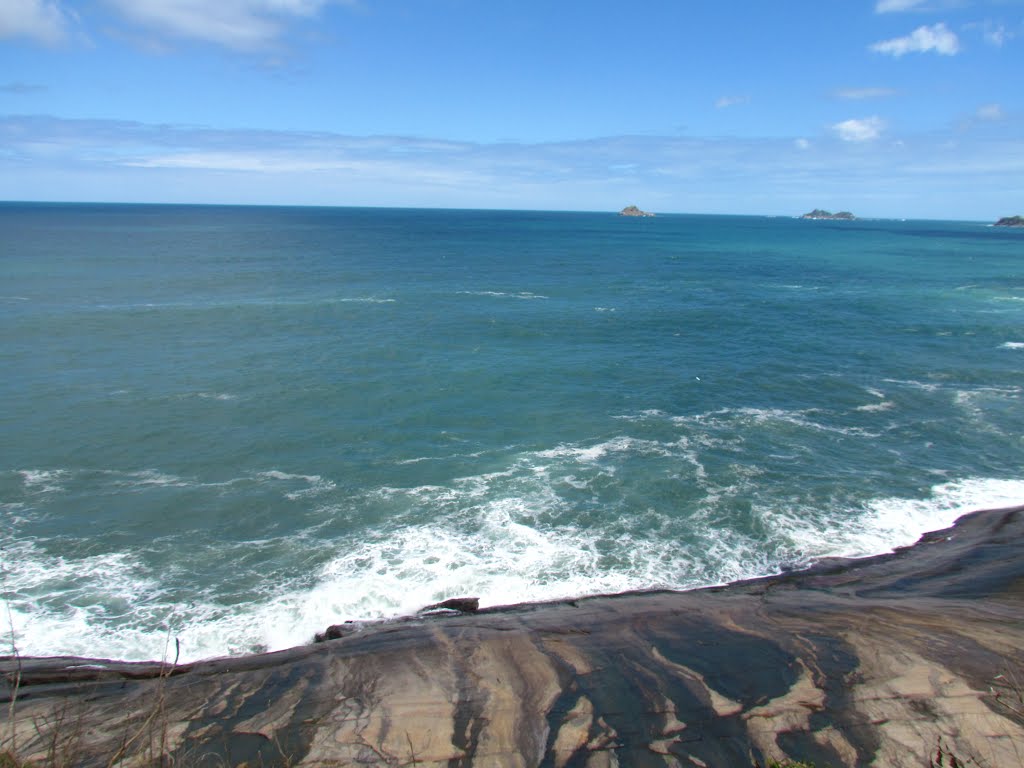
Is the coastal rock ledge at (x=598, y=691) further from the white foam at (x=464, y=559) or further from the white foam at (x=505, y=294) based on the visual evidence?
the white foam at (x=505, y=294)

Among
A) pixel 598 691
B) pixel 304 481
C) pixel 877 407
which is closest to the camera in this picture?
pixel 598 691

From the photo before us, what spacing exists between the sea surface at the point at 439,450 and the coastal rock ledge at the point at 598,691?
3.24 meters

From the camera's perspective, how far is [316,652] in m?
19.9

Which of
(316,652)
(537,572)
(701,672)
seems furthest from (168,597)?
(701,672)

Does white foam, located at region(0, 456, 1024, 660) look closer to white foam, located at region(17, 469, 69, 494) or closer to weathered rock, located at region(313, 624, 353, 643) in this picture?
weathered rock, located at region(313, 624, 353, 643)

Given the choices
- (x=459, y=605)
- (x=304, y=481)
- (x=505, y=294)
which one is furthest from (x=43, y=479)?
(x=505, y=294)

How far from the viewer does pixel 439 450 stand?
36.5 metres

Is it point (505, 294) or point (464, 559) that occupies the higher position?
point (505, 294)

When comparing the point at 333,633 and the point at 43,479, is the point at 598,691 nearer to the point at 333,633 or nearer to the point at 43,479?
the point at 333,633

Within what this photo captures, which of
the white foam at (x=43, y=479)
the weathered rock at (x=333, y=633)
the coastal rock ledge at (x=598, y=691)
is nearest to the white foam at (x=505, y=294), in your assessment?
the white foam at (x=43, y=479)

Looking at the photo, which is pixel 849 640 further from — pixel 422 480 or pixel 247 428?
pixel 247 428

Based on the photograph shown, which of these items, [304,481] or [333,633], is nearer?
[333,633]

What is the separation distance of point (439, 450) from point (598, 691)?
68.9ft

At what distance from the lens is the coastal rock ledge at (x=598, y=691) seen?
14703 mm
